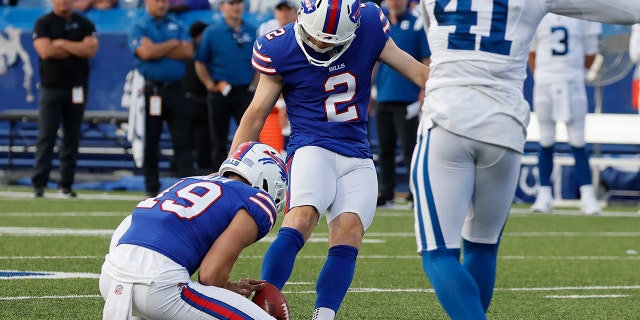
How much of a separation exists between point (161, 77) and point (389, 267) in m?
4.94

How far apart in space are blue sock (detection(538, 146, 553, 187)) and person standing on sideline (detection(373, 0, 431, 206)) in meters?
1.16

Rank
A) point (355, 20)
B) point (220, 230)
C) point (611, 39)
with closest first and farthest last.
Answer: point (220, 230) < point (355, 20) < point (611, 39)

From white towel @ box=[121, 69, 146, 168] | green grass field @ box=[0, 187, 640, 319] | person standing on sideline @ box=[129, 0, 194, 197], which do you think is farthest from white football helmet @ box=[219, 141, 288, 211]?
white towel @ box=[121, 69, 146, 168]

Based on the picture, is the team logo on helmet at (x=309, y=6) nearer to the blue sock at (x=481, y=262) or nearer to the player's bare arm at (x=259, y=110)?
the player's bare arm at (x=259, y=110)

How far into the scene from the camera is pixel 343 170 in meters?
4.79

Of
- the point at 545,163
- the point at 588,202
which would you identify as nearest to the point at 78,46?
the point at 545,163

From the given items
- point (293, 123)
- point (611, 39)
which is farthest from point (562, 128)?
point (293, 123)

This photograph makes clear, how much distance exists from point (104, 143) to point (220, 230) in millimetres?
12220

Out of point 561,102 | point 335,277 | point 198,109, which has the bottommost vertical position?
point 198,109

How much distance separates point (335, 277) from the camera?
4.52 meters

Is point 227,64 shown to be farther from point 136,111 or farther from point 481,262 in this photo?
point 481,262

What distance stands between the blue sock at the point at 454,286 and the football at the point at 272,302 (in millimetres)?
531

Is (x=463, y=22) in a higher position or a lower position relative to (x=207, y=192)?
higher

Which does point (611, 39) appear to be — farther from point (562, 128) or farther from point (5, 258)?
point (5, 258)
